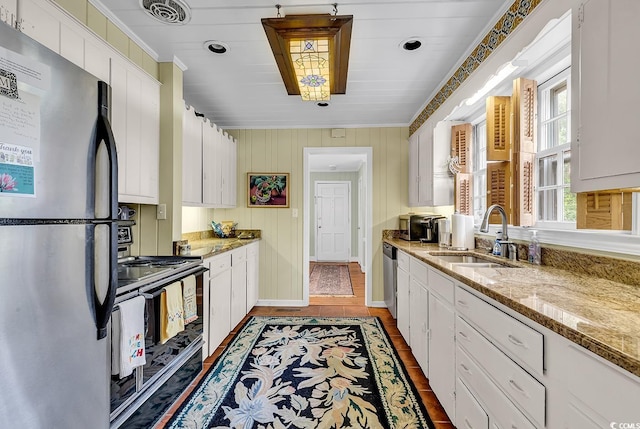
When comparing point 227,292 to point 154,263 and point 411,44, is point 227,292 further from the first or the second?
point 411,44

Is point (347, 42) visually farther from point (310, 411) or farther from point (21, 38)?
point (310, 411)

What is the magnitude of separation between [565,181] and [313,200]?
6248 millimetres

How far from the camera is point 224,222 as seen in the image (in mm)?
4082

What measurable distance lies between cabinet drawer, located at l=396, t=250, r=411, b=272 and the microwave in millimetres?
483

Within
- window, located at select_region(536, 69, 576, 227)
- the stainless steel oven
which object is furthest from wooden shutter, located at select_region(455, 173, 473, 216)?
the stainless steel oven

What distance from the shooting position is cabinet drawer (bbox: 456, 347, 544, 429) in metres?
1.07

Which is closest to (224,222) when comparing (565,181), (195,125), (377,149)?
(195,125)

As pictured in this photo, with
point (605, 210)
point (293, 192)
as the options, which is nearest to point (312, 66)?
point (605, 210)

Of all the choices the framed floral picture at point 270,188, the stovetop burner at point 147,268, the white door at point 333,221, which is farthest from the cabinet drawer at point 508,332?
the white door at point 333,221

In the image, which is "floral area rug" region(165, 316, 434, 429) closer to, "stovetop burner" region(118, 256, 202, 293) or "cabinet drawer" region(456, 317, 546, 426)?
"cabinet drawer" region(456, 317, 546, 426)

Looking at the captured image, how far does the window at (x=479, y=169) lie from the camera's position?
2.97 metres

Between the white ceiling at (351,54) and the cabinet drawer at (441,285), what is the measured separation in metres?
1.62

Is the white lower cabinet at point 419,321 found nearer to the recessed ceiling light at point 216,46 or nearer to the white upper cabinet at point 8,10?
the recessed ceiling light at point 216,46

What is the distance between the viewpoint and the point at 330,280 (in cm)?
564
